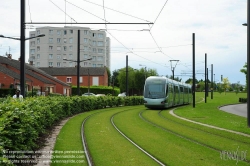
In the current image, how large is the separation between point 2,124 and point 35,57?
106 m

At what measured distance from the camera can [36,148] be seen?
12.7 meters

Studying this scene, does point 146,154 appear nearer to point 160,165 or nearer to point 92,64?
point 160,165

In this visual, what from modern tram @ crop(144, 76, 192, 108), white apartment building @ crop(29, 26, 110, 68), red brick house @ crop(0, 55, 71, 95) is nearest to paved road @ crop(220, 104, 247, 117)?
modern tram @ crop(144, 76, 192, 108)

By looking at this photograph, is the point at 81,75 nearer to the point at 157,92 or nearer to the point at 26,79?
the point at 26,79

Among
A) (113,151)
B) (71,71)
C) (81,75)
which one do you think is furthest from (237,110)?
(71,71)

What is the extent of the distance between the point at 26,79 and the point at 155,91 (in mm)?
26983

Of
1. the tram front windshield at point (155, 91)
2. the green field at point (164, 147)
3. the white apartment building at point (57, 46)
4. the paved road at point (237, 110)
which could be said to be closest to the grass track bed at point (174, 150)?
A: the green field at point (164, 147)

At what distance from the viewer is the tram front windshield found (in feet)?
127

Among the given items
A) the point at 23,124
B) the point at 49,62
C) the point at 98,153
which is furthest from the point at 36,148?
the point at 49,62

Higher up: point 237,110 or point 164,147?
point 164,147

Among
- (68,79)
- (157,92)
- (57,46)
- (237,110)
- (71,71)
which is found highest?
(57,46)

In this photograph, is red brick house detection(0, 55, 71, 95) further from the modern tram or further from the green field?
the green field

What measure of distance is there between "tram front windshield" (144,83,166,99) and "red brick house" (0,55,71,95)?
1659 centimetres

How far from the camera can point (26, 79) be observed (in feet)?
195
